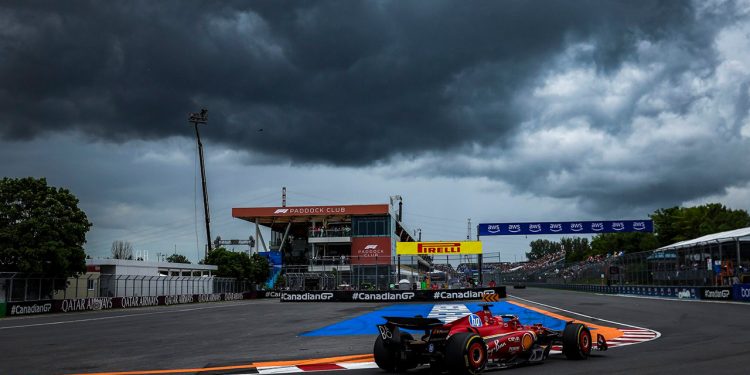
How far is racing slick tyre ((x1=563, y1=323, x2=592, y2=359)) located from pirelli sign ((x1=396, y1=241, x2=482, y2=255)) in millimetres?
45198

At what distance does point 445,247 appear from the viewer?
193 feet

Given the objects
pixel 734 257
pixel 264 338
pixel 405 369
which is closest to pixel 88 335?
pixel 264 338

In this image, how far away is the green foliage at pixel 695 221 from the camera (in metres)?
88.3

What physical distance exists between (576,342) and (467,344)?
3169 mm

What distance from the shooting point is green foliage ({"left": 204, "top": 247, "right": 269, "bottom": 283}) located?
258 feet

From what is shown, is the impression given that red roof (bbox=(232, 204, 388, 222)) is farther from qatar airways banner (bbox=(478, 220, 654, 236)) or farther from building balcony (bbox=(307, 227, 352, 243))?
qatar airways banner (bbox=(478, 220, 654, 236))

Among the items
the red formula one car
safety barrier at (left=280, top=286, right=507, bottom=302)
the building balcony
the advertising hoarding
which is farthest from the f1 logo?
Answer: the building balcony

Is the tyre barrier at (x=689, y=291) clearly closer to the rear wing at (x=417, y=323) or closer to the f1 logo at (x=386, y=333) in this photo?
the rear wing at (x=417, y=323)

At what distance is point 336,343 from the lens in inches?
650

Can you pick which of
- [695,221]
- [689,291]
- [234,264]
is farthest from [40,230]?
[695,221]

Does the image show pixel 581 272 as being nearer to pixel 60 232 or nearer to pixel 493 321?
pixel 60 232

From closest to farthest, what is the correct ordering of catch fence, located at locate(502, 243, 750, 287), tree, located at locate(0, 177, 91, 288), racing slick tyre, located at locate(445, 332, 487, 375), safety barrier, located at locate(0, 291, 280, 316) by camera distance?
racing slick tyre, located at locate(445, 332, 487, 375)
catch fence, located at locate(502, 243, 750, 287)
safety barrier, located at locate(0, 291, 280, 316)
tree, located at locate(0, 177, 91, 288)

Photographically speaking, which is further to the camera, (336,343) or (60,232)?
(60,232)

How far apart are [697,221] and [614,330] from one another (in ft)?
293
